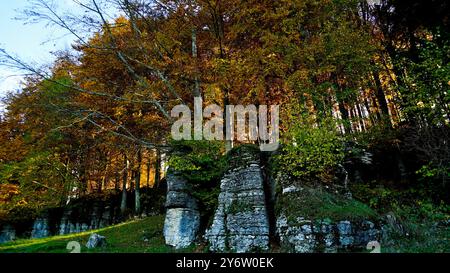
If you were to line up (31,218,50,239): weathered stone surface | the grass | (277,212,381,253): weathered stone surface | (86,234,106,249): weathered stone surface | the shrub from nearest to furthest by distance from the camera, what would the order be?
(277,212,381,253): weathered stone surface → the shrub → the grass → (86,234,106,249): weathered stone surface → (31,218,50,239): weathered stone surface

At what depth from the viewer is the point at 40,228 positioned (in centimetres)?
2330

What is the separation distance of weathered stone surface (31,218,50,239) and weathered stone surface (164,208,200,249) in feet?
55.3

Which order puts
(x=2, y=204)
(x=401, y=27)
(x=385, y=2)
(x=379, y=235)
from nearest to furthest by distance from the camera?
(x=379, y=235) < (x=401, y=27) < (x=385, y=2) < (x=2, y=204)

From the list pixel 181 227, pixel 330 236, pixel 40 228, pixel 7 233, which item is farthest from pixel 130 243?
pixel 7 233

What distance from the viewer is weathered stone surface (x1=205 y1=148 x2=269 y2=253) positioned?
9.88m

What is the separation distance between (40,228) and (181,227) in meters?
18.1

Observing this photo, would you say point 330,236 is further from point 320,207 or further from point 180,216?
point 180,216


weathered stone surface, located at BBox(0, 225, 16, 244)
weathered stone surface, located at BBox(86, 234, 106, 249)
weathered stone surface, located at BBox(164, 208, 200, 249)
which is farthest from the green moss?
weathered stone surface, located at BBox(0, 225, 16, 244)

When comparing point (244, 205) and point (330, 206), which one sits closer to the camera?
point (330, 206)

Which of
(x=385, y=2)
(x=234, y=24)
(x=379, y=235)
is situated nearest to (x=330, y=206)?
(x=379, y=235)

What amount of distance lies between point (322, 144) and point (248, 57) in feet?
17.2

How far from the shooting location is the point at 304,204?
31.1ft

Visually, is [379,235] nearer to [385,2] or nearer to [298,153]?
[298,153]

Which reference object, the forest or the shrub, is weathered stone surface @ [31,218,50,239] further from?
the shrub
